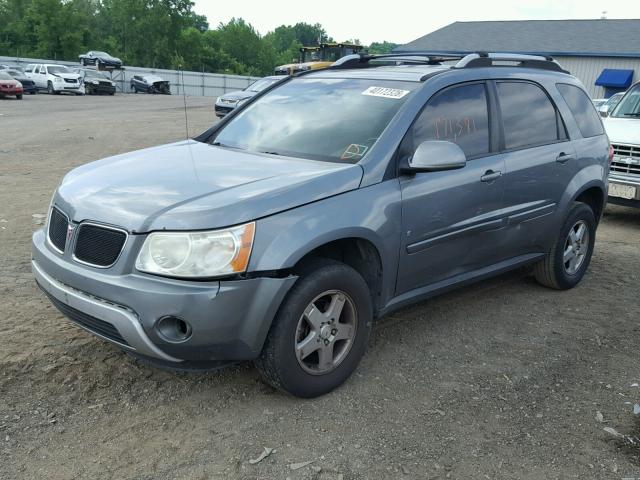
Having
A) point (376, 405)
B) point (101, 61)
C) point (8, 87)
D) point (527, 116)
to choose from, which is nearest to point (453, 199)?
point (527, 116)

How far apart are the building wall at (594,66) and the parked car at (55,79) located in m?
28.0

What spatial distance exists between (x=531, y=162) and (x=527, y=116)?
380 mm

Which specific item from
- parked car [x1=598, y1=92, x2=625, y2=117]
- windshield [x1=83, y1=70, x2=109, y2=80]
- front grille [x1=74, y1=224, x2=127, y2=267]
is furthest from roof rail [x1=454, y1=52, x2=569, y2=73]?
windshield [x1=83, y1=70, x2=109, y2=80]

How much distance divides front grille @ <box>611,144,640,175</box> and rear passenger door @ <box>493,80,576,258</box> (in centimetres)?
339

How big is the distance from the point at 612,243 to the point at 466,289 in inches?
112

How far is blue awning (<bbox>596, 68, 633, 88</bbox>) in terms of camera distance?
1351 inches

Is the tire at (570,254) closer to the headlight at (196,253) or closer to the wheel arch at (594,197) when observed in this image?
the wheel arch at (594,197)

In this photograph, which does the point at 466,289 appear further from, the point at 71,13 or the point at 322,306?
the point at 71,13

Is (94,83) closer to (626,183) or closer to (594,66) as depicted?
(594,66)

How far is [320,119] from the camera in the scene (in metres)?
4.22

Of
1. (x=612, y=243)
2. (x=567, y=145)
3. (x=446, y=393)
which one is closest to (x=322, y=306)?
(x=446, y=393)

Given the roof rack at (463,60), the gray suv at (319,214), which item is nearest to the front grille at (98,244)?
the gray suv at (319,214)

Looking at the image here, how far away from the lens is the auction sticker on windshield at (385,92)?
161 inches

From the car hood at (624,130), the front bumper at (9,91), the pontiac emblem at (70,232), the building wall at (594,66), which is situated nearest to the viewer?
the pontiac emblem at (70,232)
